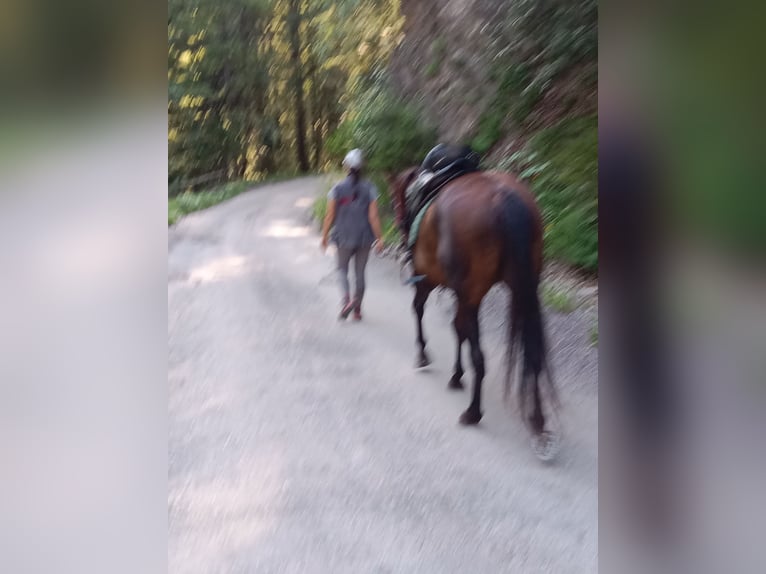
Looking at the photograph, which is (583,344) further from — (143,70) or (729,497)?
(143,70)

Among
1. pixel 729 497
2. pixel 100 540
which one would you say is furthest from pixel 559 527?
pixel 100 540

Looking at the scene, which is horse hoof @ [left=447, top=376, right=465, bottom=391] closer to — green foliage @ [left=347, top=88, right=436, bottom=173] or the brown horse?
Result: the brown horse

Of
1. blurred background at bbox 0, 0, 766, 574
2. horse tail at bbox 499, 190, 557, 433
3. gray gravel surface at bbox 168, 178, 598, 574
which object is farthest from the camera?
horse tail at bbox 499, 190, 557, 433

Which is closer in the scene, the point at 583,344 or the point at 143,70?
the point at 143,70

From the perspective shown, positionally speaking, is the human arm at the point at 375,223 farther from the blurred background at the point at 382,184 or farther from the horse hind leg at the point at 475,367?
the horse hind leg at the point at 475,367

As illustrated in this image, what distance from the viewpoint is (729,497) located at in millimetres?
1845

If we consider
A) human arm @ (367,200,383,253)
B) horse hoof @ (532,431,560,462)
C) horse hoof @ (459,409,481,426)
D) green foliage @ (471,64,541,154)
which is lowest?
horse hoof @ (532,431,560,462)

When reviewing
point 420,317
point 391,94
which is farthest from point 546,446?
point 391,94

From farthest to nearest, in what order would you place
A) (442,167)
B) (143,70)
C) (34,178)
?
(442,167), (143,70), (34,178)

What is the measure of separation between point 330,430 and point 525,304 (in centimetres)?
72

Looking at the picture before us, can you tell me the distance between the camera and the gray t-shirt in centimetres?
206

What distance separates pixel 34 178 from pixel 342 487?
1218 mm

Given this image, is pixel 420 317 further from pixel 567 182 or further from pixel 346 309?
pixel 567 182

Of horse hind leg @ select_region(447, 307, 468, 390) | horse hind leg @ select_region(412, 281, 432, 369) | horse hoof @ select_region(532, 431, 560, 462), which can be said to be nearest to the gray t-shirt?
horse hind leg @ select_region(412, 281, 432, 369)
